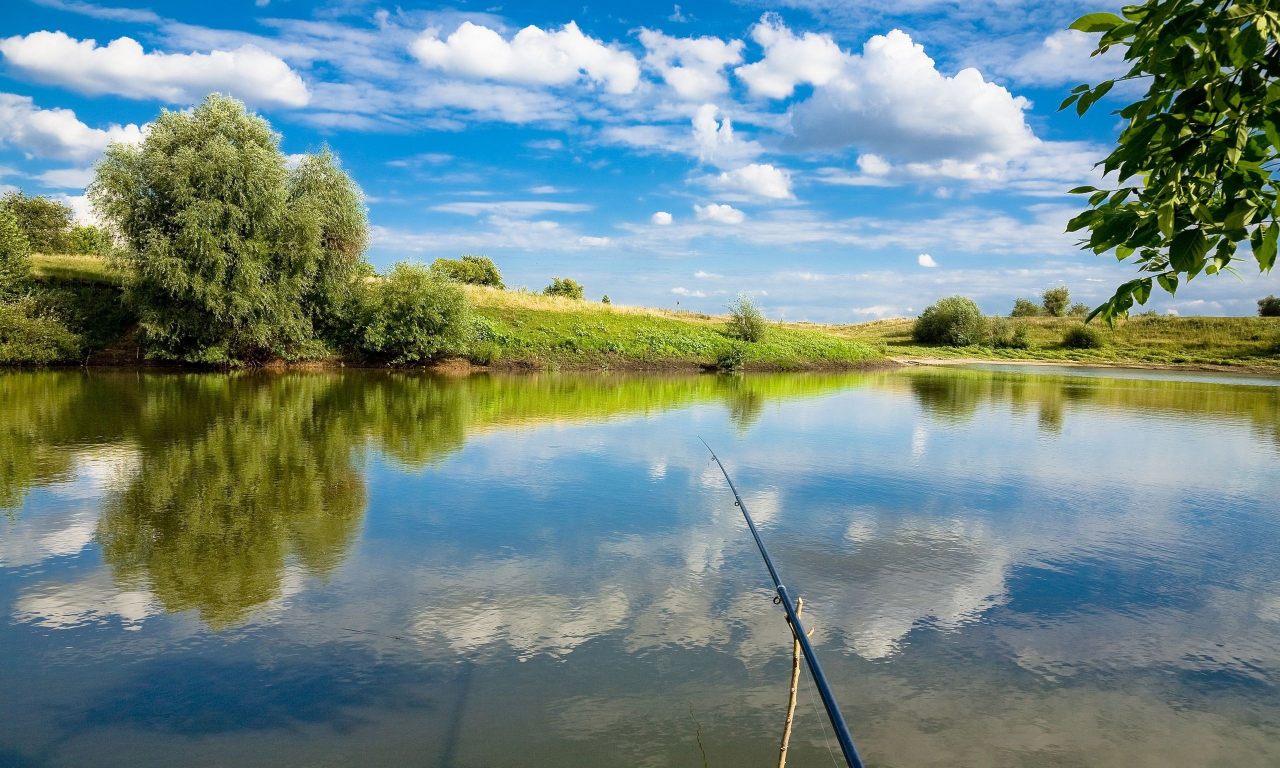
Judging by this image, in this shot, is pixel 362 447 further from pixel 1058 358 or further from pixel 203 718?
pixel 1058 358

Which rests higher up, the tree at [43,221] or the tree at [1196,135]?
the tree at [43,221]

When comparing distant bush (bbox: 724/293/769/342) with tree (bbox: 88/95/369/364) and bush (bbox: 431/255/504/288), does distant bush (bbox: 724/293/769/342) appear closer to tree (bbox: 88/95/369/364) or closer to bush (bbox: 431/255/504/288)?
tree (bbox: 88/95/369/364)

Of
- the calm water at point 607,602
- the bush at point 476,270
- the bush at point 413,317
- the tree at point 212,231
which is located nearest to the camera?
the calm water at point 607,602

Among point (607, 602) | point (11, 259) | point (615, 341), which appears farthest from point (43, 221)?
point (607, 602)

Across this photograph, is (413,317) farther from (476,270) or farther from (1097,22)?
(476,270)

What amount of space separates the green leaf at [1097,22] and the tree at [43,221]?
8356 cm

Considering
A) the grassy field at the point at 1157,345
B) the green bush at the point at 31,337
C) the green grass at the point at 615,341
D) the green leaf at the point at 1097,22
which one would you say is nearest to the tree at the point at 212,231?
the green bush at the point at 31,337

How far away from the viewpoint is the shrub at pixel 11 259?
3369 cm

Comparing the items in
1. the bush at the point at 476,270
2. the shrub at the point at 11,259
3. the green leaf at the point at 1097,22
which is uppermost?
the bush at the point at 476,270

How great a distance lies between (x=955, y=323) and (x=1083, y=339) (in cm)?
1190

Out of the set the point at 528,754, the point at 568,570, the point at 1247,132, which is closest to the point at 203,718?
the point at 528,754

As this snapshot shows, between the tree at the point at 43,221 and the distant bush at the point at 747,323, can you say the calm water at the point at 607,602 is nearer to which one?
the distant bush at the point at 747,323

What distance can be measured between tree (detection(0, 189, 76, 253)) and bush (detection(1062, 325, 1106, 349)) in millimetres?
98695

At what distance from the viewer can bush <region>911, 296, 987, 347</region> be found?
7262 centimetres
